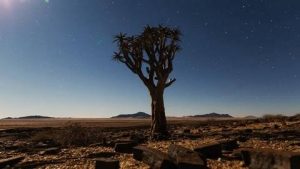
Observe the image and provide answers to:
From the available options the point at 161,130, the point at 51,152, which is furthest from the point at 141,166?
the point at 161,130

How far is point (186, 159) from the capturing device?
10.0 meters

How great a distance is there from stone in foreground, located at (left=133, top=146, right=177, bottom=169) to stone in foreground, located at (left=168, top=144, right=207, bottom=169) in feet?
0.86

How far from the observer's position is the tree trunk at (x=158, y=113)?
2442 centimetres

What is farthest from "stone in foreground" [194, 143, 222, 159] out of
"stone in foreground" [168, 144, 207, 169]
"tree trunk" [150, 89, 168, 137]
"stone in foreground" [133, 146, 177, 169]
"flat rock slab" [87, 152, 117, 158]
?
"tree trunk" [150, 89, 168, 137]

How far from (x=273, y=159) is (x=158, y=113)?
51.4 feet

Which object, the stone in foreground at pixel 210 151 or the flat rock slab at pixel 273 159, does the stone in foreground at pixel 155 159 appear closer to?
the stone in foreground at pixel 210 151

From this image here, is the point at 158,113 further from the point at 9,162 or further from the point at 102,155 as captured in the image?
the point at 9,162

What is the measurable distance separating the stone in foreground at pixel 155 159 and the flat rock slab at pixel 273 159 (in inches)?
83.2

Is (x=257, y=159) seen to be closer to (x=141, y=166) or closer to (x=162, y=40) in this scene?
(x=141, y=166)

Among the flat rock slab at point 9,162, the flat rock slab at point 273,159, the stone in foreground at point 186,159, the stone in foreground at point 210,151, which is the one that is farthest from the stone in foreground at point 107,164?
the flat rock slab at point 9,162

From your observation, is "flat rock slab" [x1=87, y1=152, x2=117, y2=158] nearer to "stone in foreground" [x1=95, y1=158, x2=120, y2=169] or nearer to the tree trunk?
"stone in foreground" [x1=95, y1=158, x2=120, y2=169]

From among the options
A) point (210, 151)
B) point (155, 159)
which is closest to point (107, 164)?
point (155, 159)

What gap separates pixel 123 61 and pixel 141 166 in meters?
13.8

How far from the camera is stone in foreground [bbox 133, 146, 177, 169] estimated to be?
406 inches
